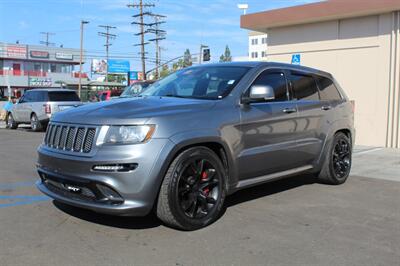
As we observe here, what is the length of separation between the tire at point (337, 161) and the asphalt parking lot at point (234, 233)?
384 millimetres

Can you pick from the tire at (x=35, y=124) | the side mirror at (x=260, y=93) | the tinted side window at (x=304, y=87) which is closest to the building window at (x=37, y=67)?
the tire at (x=35, y=124)

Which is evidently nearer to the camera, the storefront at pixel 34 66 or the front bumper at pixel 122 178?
the front bumper at pixel 122 178

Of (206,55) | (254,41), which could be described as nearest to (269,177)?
(206,55)

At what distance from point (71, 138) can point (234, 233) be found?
1.91m

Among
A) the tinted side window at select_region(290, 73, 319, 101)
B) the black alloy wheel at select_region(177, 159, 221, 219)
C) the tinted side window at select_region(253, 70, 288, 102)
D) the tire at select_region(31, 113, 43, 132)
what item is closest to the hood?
the black alloy wheel at select_region(177, 159, 221, 219)

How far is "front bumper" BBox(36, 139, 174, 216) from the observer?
436 centimetres

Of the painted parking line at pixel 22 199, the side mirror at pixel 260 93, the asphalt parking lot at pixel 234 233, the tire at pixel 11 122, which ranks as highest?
the side mirror at pixel 260 93

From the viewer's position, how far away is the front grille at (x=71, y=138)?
4.54 m

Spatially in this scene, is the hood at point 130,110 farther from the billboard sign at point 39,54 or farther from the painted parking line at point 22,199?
the billboard sign at point 39,54

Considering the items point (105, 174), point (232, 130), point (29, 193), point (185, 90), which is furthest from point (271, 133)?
point (29, 193)

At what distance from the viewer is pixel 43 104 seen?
17.8 metres

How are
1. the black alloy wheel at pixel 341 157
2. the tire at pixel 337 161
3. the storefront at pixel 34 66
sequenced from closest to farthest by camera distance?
the tire at pixel 337 161, the black alloy wheel at pixel 341 157, the storefront at pixel 34 66

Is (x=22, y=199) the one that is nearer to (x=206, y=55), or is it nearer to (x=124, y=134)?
(x=124, y=134)

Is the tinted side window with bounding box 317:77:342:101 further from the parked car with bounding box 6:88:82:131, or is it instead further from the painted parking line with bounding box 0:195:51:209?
the parked car with bounding box 6:88:82:131
